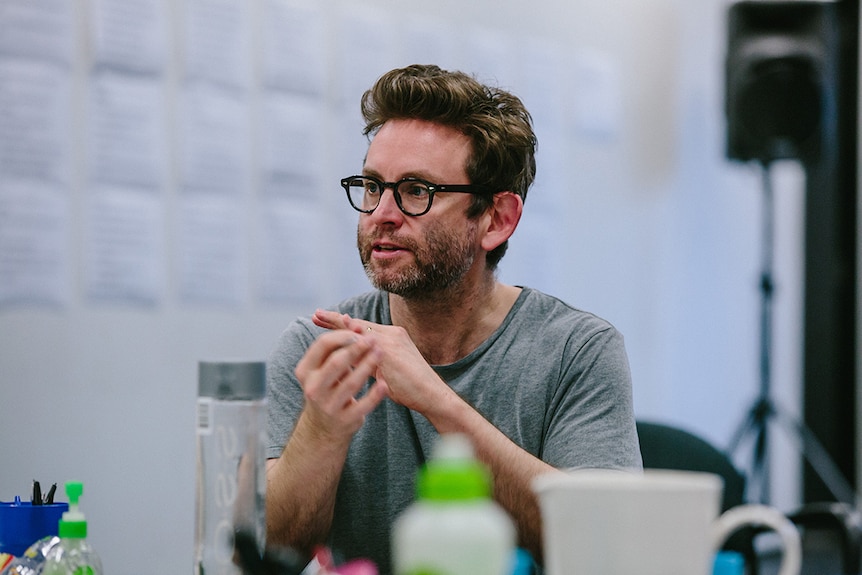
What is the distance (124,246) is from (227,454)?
4.36 feet

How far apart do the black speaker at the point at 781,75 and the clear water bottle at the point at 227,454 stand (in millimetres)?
2783

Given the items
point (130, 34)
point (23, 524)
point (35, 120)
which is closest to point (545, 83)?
point (130, 34)

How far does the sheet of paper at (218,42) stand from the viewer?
2.20 metres

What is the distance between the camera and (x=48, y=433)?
200cm

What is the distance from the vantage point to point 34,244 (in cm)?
196

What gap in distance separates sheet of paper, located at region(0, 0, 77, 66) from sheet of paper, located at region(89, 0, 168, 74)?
51mm

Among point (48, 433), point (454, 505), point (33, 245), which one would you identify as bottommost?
point (48, 433)

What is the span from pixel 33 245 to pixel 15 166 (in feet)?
0.52

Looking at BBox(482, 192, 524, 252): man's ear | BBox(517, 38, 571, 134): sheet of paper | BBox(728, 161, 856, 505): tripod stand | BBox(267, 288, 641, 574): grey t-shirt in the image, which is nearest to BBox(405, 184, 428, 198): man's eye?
BBox(482, 192, 524, 252): man's ear

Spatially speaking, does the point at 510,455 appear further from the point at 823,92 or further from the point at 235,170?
the point at 823,92

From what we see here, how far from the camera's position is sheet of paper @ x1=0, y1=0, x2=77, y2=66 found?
194cm

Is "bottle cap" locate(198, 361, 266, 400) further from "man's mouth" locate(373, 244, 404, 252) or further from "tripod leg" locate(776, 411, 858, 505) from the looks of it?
"tripod leg" locate(776, 411, 858, 505)

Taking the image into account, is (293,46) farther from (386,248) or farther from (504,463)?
(504,463)

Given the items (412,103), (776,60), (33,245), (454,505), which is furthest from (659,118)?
(454,505)
